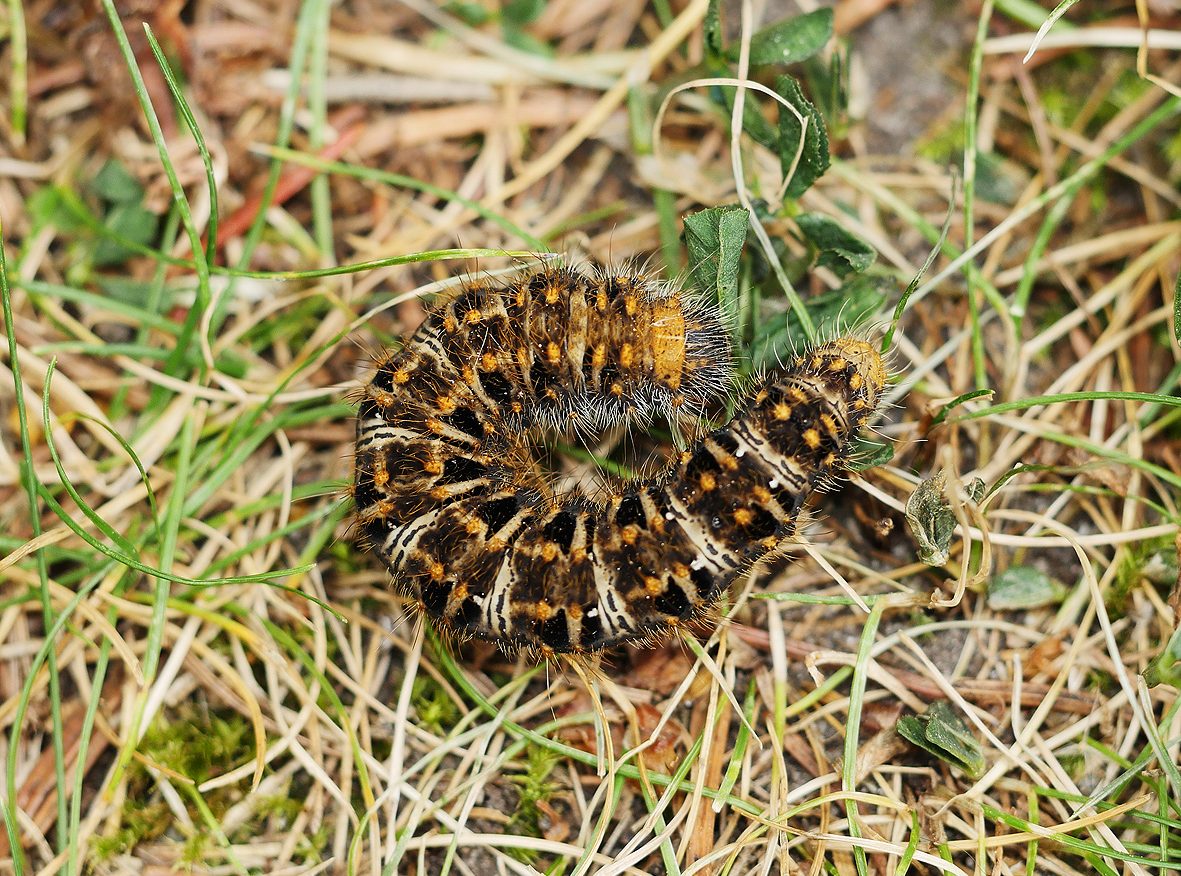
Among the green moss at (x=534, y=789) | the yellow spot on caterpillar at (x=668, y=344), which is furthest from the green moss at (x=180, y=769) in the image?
the yellow spot on caterpillar at (x=668, y=344)

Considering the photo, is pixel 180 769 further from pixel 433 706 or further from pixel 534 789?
pixel 534 789

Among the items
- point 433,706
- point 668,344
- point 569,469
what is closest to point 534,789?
point 433,706

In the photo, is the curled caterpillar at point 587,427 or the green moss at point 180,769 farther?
the green moss at point 180,769

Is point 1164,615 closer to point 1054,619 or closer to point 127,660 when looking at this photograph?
point 1054,619

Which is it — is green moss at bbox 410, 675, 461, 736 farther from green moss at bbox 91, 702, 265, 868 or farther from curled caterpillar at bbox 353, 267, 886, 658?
green moss at bbox 91, 702, 265, 868

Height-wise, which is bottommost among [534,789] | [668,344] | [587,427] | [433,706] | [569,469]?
[534,789]

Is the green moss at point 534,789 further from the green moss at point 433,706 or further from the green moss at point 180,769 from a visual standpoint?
the green moss at point 180,769

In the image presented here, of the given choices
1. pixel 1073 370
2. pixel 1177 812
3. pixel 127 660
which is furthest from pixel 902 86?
pixel 127 660
